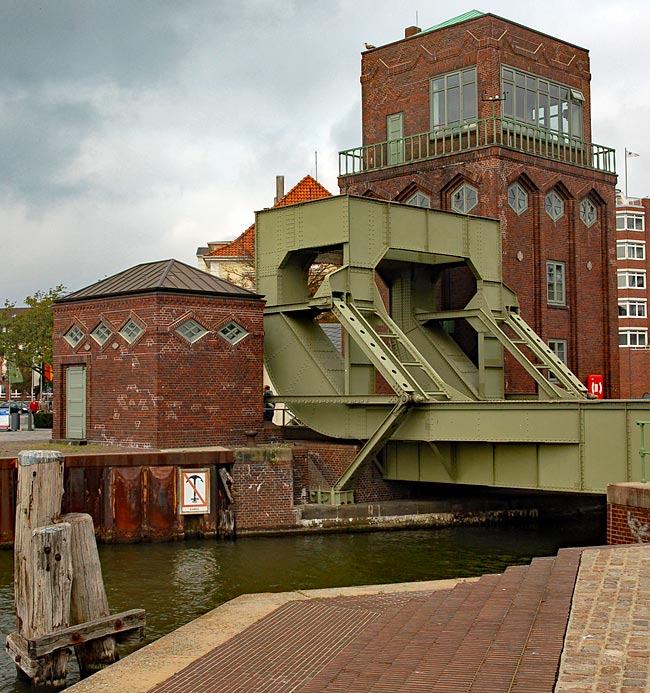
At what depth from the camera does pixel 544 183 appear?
103 ft

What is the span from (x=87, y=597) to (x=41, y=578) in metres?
0.71

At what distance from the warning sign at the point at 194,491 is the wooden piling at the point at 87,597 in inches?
392

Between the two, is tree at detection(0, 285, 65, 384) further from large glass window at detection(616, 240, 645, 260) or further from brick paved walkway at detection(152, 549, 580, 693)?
brick paved walkway at detection(152, 549, 580, 693)

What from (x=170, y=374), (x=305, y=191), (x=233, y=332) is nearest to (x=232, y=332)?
(x=233, y=332)

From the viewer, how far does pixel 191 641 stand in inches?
401

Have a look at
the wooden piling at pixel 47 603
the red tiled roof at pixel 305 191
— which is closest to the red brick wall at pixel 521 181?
the red tiled roof at pixel 305 191

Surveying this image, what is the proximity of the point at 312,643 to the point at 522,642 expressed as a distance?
263 centimetres

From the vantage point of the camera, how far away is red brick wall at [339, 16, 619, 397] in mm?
30500

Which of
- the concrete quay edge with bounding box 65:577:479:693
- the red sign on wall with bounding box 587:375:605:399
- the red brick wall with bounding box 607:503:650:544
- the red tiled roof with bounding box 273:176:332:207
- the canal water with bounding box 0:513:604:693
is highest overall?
the red tiled roof with bounding box 273:176:332:207

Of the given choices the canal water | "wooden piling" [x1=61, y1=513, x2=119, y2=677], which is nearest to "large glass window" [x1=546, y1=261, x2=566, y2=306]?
the canal water

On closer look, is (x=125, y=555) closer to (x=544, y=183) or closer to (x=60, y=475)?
(x=60, y=475)

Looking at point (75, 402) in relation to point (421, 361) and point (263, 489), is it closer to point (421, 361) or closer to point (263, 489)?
point (263, 489)

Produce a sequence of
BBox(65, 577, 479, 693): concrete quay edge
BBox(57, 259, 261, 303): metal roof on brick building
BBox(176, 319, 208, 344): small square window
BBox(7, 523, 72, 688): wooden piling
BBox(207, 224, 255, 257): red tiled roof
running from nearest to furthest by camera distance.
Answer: BBox(65, 577, 479, 693): concrete quay edge, BBox(7, 523, 72, 688): wooden piling, BBox(176, 319, 208, 344): small square window, BBox(57, 259, 261, 303): metal roof on brick building, BBox(207, 224, 255, 257): red tiled roof

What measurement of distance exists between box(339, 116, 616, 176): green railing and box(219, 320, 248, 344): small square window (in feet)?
32.5
